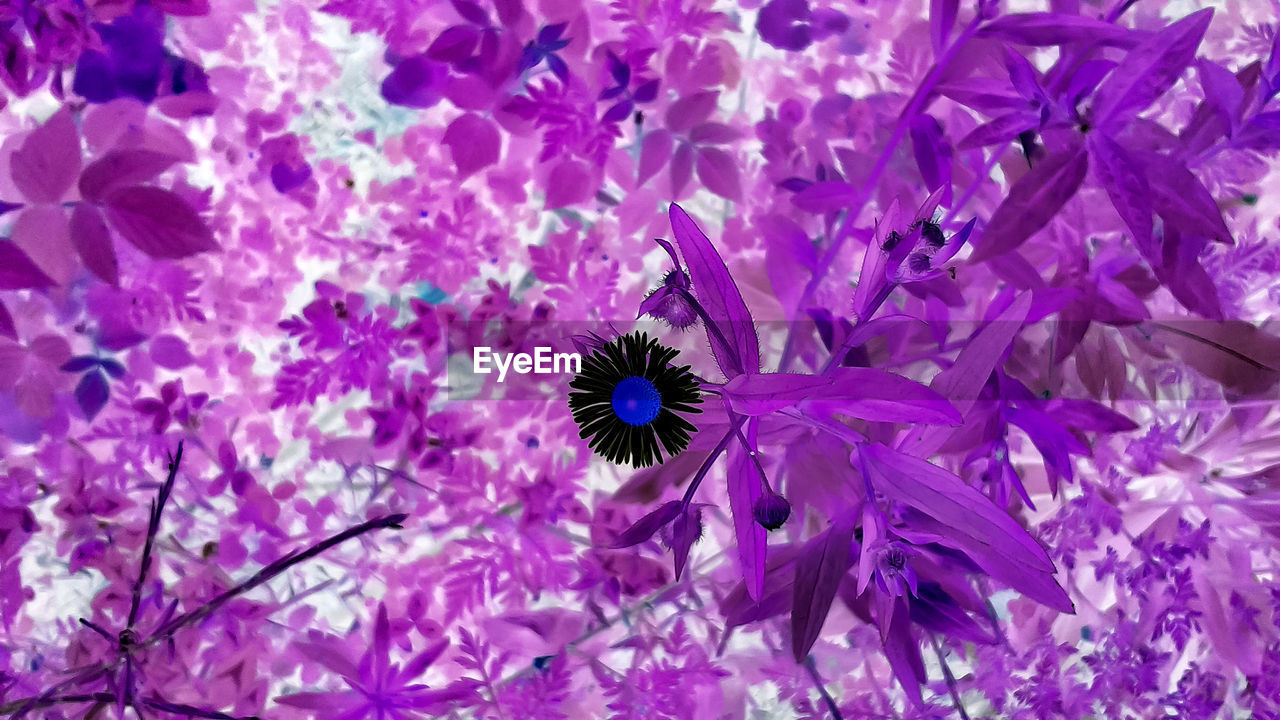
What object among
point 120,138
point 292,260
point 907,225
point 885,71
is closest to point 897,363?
point 907,225

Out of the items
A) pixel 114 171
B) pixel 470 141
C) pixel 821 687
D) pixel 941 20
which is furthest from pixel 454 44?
pixel 821 687

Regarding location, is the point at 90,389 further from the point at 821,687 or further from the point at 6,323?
the point at 821,687

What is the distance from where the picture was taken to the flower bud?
464 mm

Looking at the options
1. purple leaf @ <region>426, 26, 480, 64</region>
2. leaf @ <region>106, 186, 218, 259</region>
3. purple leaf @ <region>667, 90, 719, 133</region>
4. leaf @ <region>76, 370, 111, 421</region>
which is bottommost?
leaf @ <region>76, 370, 111, 421</region>

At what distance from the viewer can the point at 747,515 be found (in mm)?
518

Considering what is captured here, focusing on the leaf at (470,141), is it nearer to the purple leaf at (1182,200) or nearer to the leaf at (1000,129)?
the leaf at (1000,129)

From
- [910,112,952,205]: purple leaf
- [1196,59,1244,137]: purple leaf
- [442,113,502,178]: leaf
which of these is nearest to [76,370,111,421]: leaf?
[442,113,502,178]: leaf

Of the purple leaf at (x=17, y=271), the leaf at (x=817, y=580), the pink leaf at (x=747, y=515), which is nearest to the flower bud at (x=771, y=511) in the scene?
the pink leaf at (x=747, y=515)

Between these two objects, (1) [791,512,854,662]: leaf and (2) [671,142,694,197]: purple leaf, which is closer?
(1) [791,512,854,662]: leaf

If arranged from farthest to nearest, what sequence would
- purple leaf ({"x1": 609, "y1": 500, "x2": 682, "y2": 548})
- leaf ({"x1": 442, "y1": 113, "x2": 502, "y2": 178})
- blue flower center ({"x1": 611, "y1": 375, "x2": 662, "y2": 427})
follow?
1. leaf ({"x1": 442, "y1": 113, "x2": 502, "y2": 178})
2. purple leaf ({"x1": 609, "y1": 500, "x2": 682, "y2": 548})
3. blue flower center ({"x1": 611, "y1": 375, "x2": 662, "y2": 427})

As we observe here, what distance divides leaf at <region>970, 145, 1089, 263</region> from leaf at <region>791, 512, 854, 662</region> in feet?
0.77

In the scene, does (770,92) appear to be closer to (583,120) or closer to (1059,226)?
(583,120)

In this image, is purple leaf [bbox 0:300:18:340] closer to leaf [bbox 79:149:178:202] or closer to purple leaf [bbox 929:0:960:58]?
leaf [bbox 79:149:178:202]

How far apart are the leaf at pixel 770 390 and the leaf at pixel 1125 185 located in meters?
0.29
